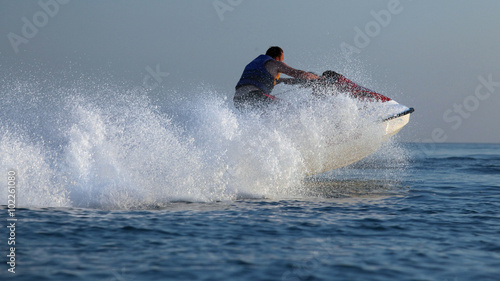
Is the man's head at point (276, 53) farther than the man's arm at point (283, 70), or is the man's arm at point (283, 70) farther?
the man's head at point (276, 53)

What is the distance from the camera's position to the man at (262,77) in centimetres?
964

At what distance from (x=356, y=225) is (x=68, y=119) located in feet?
17.3

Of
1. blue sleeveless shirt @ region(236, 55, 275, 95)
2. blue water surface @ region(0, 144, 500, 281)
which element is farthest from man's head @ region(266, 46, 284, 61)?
blue water surface @ region(0, 144, 500, 281)

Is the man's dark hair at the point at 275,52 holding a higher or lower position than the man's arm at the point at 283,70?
higher

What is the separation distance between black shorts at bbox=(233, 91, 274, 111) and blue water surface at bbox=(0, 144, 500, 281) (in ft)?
7.01

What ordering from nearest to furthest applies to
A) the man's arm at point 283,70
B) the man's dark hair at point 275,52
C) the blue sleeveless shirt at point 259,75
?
the man's arm at point 283,70
the blue sleeveless shirt at point 259,75
the man's dark hair at point 275,52

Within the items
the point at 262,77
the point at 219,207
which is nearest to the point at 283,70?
the point at 262,77

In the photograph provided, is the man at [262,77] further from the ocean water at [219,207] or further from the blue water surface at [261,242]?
the blue water surface at [261,242]

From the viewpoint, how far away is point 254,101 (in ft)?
32.1

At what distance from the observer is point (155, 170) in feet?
27.4

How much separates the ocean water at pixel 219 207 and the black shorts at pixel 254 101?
32 cm

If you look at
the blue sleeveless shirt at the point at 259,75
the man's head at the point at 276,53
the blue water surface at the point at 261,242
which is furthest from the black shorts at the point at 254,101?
the blue water surface at the point at 261,242

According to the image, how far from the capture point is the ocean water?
15.3 feet

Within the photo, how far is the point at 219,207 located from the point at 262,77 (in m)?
3.12
